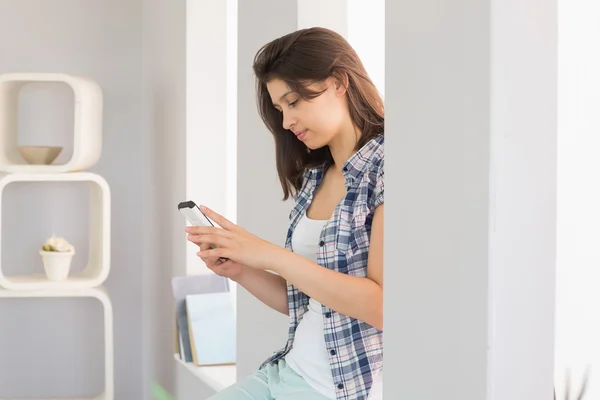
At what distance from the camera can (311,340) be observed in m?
1.46

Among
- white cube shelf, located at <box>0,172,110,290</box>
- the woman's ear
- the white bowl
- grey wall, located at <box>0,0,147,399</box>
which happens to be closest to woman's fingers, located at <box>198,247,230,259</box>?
the woman's ear

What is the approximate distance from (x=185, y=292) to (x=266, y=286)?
1.14 metres

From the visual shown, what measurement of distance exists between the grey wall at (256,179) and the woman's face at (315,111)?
1.26ft

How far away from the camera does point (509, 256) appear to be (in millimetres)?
826

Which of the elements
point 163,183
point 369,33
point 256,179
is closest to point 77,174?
point 163,183

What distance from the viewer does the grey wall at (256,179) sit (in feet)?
6.30

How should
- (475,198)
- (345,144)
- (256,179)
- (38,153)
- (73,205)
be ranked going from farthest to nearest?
(73,205) → (38,153) → (256,179) → (345,144) → (475,198)

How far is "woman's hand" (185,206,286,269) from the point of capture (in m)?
1.37

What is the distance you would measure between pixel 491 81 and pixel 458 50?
0.19ft

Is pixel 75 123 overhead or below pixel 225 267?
overhead

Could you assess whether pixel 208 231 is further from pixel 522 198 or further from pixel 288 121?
pixel 522 198

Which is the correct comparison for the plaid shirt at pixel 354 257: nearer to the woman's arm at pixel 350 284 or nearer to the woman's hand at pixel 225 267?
the woman's arm at pixel 350 284

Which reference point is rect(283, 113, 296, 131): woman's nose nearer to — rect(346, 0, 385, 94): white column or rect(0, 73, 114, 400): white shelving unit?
rect(346, 0, 385, 94): white column

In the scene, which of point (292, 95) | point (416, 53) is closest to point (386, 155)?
point (416, 53)
